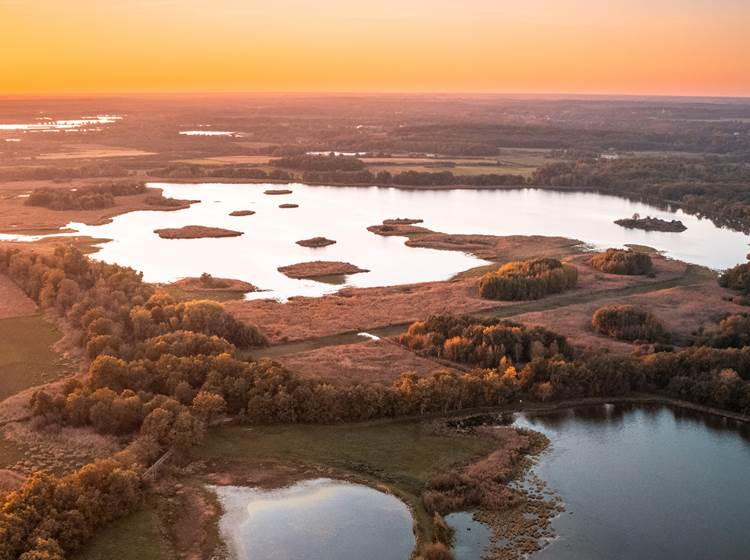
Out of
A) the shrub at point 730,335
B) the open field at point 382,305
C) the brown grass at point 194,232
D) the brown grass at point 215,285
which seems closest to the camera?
the shrub at point 730,335

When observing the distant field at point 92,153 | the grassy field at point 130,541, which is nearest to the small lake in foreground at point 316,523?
the grassy field at point 130,541

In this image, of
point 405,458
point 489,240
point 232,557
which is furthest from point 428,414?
point 489,240

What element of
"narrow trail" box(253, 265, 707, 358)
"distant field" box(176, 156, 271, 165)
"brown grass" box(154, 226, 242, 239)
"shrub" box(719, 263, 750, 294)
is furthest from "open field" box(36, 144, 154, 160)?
"shrub" box(719, 263, 750, 294)

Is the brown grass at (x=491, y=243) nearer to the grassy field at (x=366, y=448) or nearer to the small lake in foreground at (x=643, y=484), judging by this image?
the small lake in foreground at (x=643, y=484)

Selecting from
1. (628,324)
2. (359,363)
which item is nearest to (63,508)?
(359,363)

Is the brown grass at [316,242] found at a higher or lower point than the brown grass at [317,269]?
higher

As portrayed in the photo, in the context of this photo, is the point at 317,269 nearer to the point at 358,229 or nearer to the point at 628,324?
the point at 358,229

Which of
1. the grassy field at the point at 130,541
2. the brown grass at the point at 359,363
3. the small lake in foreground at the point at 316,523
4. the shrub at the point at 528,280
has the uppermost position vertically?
the shrub at the point at 528,280

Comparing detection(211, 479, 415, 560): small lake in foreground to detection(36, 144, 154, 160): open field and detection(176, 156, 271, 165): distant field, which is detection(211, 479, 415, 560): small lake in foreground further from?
detection(36, 144, 154, 160): open field
